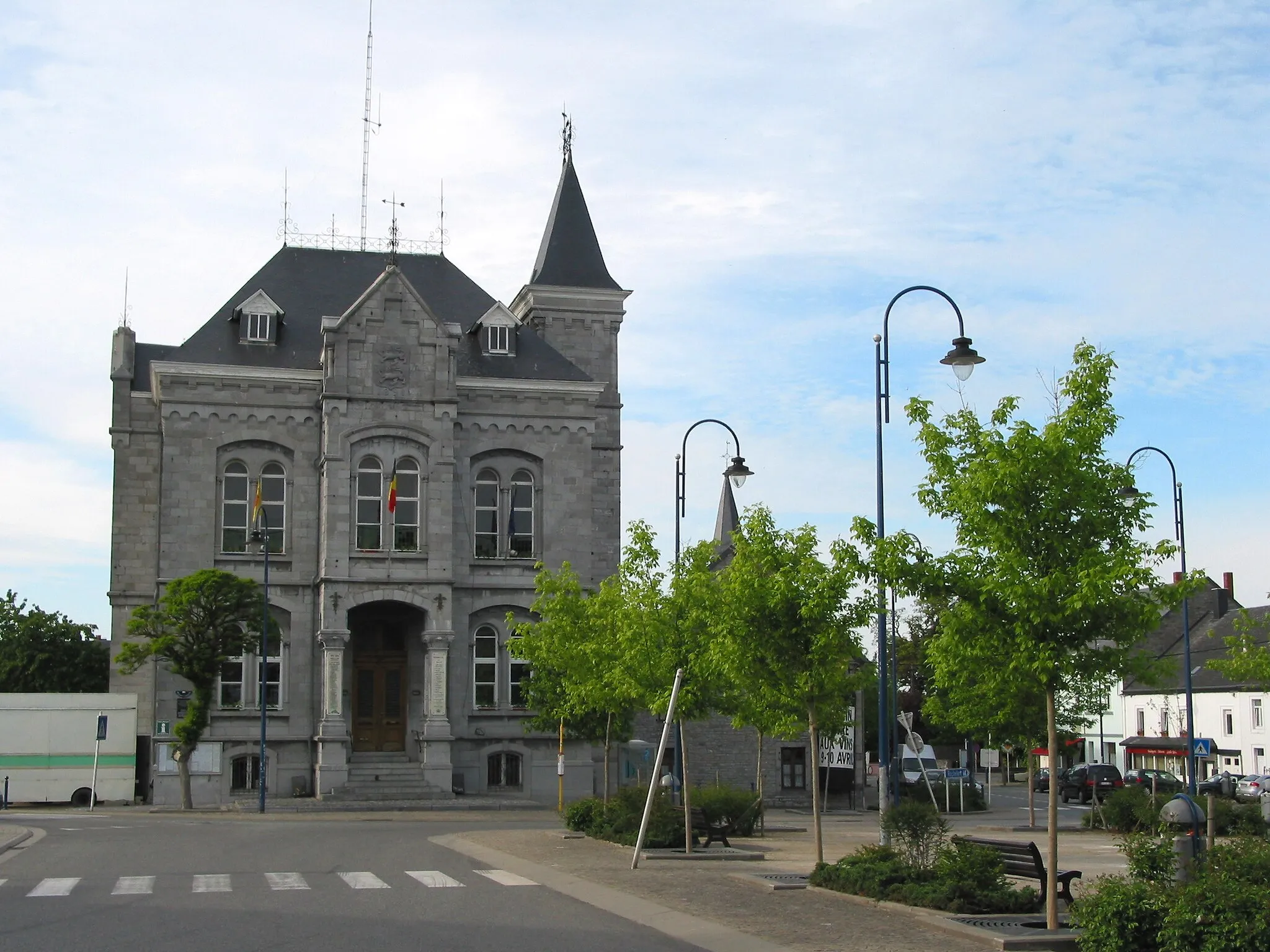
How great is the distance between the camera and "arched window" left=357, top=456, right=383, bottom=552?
43.7m

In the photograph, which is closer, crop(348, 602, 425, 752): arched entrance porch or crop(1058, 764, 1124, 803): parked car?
crop(348, 602, 425, 752): arched entrance porch

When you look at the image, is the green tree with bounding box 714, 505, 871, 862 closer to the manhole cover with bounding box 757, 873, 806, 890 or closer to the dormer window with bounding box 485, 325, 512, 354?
the manhole cover with bounding box 757, 873, 806, 890

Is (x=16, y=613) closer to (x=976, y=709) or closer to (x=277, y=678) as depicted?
(x=277, y=678)

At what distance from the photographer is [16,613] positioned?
60.1 metres

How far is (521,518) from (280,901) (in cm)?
2806

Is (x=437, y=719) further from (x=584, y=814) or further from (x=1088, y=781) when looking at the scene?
(x=1088, y=781)

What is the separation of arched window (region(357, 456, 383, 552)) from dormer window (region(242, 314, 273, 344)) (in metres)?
5.33

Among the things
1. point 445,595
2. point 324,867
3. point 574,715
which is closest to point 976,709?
point 324,867

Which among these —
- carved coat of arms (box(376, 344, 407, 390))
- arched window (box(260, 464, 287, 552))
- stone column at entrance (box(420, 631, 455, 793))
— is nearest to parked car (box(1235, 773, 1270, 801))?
stone column at entrance (box(420, 631, 455, 793))

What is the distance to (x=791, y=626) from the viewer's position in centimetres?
2141

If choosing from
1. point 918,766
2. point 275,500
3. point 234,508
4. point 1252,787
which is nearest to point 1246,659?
point 275,500

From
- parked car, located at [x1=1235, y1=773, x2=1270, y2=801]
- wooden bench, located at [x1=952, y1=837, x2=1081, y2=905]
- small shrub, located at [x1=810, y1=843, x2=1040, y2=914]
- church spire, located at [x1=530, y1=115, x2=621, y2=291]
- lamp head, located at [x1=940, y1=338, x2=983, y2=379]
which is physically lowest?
parked car, located at [x1=1235, y1=773, x2=1270, y2=801]

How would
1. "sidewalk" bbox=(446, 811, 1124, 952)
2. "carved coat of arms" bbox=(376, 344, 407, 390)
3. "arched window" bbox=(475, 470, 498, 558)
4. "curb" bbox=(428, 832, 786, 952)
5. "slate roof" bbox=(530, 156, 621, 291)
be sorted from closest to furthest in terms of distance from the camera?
"curb" bbox=(428, 832, 786, 952)
"sidewalk" bbox=(446, 811, 1124, 952)
"carved coat of arms" bbox=(376, 344, 407, 390)
"arched window" bbox=(475, 470, 498, 558)
"slate roof" bbox=(530, 156, 621, 291)

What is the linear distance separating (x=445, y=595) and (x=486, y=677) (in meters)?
3.17
